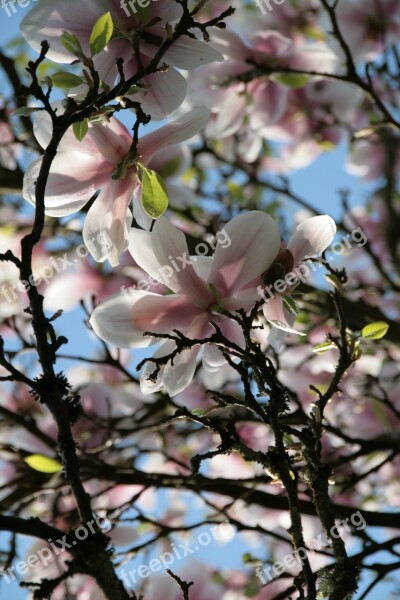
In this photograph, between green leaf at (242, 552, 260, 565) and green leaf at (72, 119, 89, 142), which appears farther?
green leaf at (242, 552, 260, 565)

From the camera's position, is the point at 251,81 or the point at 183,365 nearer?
the point at 183,365

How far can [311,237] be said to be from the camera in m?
0.93

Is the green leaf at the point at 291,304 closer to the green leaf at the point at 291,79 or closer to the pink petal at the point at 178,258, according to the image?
the pink petal at the point at 178,258

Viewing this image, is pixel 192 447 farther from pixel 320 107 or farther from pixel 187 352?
pixel 187 352

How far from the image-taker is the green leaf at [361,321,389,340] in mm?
1002

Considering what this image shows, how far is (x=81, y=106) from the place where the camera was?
Answer: 2.60ft

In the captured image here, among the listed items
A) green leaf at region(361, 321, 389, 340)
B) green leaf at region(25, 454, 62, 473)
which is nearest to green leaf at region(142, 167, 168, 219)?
green leaf at region(361, 321, 389, 340)

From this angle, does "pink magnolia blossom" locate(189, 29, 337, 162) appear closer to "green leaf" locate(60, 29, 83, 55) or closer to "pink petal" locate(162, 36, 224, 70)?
"pink petal" locate(162, 36, 224, 70)

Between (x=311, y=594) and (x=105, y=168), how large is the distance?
0.61 meters

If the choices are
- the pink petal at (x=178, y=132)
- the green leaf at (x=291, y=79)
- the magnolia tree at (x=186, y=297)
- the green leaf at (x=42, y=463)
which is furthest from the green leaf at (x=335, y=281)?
the green leaf at (x=291, y=79)

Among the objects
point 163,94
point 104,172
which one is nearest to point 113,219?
point 104,172

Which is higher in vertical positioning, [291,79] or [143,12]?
[291,79]

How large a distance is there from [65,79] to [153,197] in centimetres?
19

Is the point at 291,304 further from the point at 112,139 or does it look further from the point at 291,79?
the point at 291,79
